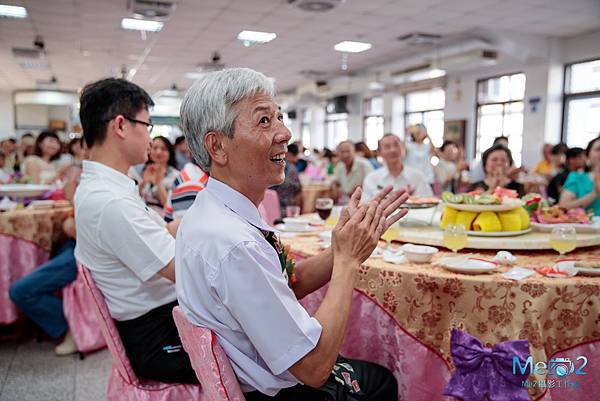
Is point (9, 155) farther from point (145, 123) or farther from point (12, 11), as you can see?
point (145, 123)

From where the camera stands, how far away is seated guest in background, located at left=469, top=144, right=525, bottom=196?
12.5ft

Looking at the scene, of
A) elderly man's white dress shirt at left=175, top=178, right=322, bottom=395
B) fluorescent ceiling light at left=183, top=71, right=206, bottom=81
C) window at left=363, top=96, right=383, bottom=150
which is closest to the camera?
elderly man's white dress shirt at left=175, top=178, right=322, bottom=395

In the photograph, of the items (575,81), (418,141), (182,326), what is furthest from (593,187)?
(575,81)

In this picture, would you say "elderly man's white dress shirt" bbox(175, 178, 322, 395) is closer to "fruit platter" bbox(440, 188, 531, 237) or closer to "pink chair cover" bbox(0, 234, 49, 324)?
"fruit platter" bbox(440, 188, 531, 237)

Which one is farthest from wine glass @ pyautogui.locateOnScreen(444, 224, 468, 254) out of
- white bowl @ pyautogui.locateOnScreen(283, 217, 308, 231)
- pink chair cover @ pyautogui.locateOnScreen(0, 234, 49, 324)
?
pink chair cover @ pyautogui.locateOnScreen(0, 234, 49, 324)

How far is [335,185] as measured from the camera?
22.3 feet

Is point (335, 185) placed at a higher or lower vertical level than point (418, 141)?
lower

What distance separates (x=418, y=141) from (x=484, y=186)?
3035 millimetres

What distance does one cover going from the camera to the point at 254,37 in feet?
29.0

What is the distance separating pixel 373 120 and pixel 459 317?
13.6 m

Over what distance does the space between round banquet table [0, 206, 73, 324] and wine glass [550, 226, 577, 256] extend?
3057mm

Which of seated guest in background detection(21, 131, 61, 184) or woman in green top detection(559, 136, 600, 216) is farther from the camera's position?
seated guest in background detection(21, 131, 61, 184)

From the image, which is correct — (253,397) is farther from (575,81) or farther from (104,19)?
(575,81)

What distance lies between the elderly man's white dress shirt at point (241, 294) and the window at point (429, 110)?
36.6 ft
